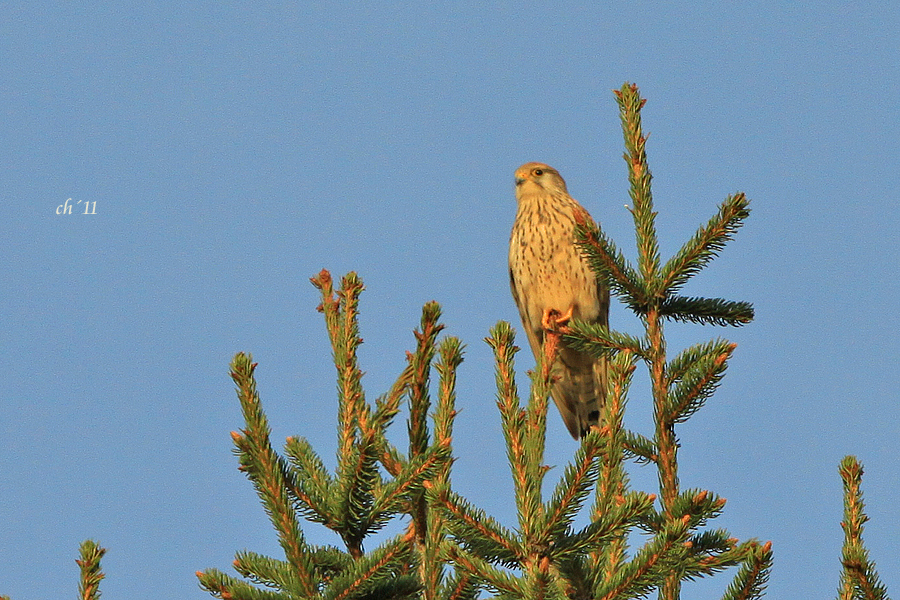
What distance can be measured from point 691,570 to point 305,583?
117 centimetres

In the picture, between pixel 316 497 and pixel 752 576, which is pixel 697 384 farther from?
pixel 316 497

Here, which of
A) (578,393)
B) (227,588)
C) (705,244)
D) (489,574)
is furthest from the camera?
(578,393)

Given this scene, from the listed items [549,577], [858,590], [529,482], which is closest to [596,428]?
[529,482]

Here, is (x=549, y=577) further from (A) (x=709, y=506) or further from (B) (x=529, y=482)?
(A) (x=709, y=506)

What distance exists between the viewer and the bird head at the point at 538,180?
676cm

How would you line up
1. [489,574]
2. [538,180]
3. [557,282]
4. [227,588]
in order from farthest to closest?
1. [538,180]
2. [557,282]
3. [489,574]
4. [227,588]

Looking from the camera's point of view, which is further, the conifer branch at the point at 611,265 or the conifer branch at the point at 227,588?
the conifer branch at the point at 611,265

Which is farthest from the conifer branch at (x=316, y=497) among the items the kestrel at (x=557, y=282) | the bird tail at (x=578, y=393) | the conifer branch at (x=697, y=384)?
the bird tail at (x=578, y=393)

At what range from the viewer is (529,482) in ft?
7.54

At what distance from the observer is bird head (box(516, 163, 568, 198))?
676 centimetres

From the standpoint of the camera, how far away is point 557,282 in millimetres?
6195

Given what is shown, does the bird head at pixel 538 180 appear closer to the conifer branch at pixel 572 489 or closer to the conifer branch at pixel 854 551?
the conifer branch at pixel 854 551

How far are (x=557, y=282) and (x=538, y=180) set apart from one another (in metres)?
0.97

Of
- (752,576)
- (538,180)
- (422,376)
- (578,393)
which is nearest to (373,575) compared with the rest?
(422,376)
